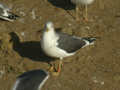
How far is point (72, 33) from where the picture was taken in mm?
7352

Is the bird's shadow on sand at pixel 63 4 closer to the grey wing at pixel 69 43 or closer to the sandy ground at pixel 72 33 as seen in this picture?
the sandy ground at pixel 72 33

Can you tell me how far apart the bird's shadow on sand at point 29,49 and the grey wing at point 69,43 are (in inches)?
34.6

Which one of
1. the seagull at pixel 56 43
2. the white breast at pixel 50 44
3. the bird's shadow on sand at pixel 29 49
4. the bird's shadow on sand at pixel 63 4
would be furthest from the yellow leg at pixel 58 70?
the bird's shadow on sand at pixel 63 4

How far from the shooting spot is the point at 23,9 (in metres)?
8.12

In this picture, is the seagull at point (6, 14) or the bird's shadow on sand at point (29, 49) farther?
the seagull at point (6, 14)

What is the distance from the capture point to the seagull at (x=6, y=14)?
753 cm

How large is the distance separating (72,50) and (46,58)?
97 centimetres

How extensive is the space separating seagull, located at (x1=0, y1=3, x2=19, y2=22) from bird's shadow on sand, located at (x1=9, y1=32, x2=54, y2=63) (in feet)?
2.42

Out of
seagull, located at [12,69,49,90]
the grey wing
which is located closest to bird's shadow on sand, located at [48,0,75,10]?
the grey wing

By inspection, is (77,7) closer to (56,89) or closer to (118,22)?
(118,22)

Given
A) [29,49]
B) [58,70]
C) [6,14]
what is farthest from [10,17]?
[58,70]

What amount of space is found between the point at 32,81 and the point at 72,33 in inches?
147

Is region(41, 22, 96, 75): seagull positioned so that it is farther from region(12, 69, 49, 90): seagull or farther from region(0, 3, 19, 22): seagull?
region(0, 3, 19, 22): seagull

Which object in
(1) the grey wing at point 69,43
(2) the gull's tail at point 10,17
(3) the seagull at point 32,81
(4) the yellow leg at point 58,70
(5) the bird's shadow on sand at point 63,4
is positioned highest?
(5) the bird's shadow on sand at point 63,4
